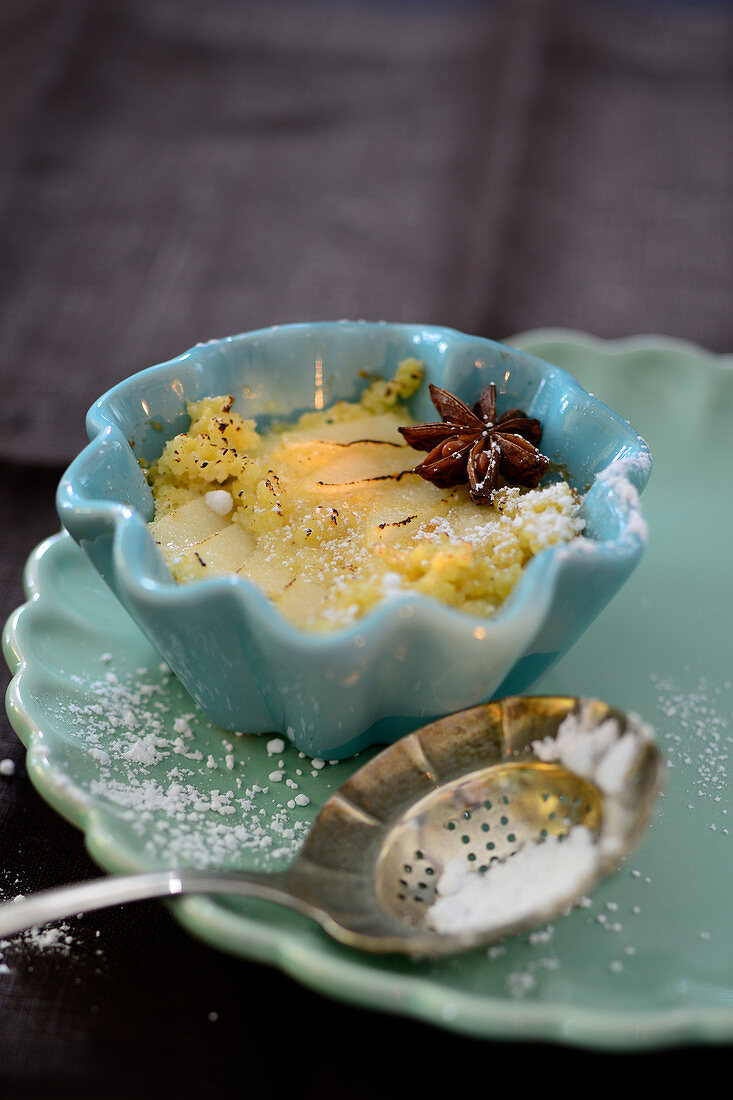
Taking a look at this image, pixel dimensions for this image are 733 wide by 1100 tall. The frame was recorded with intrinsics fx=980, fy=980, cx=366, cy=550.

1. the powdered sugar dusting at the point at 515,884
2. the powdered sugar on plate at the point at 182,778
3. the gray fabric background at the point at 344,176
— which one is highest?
the gray fabric background at the point at 344,176

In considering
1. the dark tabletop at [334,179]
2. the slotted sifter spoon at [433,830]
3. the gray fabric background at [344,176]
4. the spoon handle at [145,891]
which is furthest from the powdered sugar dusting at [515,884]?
the gray fabric background at [344,176]

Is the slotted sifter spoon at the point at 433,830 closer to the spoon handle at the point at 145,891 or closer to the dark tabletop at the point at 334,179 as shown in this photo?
the spoon handle at the point at 145,891

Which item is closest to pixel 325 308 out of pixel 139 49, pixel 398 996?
pixel 139 49

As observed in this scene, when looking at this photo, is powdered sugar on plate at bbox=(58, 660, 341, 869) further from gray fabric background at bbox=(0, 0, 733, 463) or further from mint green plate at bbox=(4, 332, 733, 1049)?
gray fabric background at bbox=(0, 0, 733, 463)

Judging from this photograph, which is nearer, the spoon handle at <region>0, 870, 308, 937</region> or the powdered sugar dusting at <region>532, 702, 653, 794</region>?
the spoon handle at <region>0, 870, 308, 937</region>

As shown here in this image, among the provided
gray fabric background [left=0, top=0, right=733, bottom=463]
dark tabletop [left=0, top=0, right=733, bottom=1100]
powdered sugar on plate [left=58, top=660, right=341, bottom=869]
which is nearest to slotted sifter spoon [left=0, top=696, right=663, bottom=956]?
powdered sugar on plate [left=58, top=660, right=341, bottom=869]

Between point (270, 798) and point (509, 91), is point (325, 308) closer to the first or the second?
point (509, 91)

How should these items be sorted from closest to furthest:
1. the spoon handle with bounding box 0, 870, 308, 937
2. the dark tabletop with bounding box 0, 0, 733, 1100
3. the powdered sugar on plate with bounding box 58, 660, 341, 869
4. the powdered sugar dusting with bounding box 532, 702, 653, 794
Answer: the spoon handle with bounding box 0, 870, 308, 937
the powdered sugar dusting with bounding box 532, 702, 653, 794
the powdered sugar on plate with bounding box 58, 660, 341, 869
the dark tabletop with bounding box 0, 0, 733, 1100

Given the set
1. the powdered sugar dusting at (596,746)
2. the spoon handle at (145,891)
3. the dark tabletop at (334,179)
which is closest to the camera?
the spoon handle at (145,891)

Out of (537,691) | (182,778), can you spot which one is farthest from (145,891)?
(537,691)
